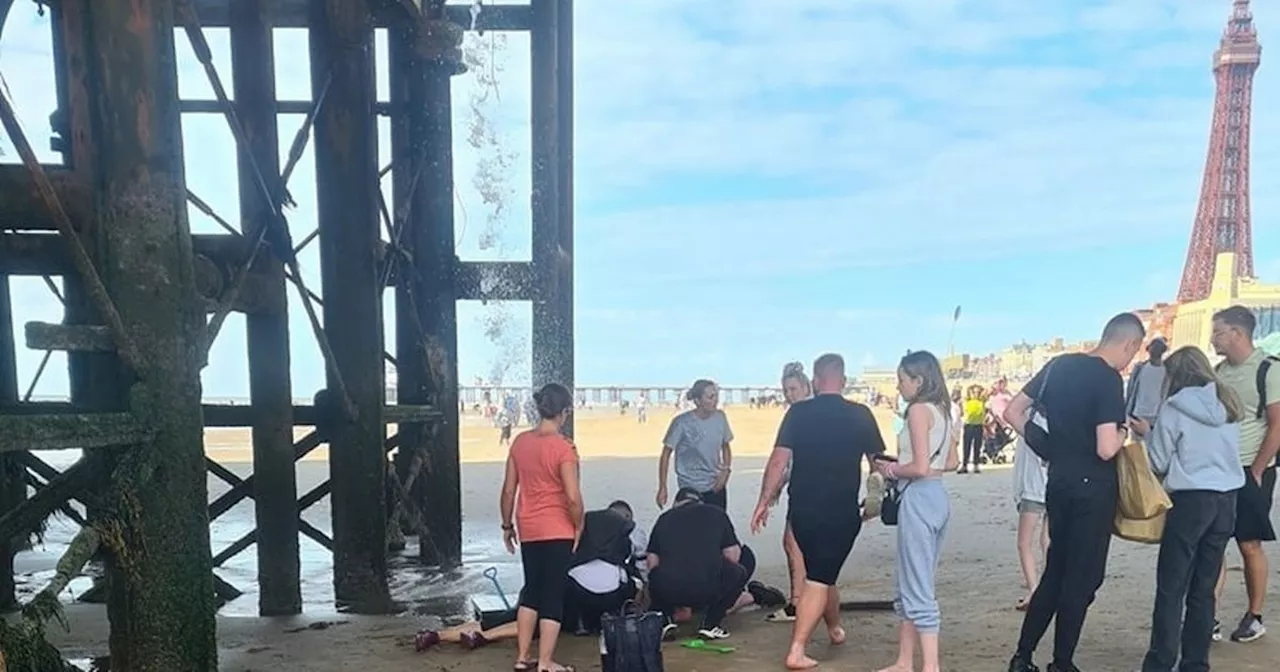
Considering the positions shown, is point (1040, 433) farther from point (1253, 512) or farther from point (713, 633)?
point (713, 633)

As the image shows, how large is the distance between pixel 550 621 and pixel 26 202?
3144 mm

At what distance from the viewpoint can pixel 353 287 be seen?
21.4 feet

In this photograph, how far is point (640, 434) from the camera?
30734mm

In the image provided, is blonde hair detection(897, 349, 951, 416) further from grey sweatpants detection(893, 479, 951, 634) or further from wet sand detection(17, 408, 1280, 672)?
wet sand detection(17, 408, 1280, 672)

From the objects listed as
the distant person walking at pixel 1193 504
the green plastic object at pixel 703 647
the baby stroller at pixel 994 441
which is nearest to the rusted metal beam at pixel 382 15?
the green plastic object at pixel 703 647

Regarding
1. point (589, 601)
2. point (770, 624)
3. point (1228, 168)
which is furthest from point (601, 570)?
point (1228, 168)

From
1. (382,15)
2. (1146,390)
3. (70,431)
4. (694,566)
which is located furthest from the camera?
(382,15)

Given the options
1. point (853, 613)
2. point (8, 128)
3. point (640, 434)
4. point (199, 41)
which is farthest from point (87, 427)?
point (640, 434)

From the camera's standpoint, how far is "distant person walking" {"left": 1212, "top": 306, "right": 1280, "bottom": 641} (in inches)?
190

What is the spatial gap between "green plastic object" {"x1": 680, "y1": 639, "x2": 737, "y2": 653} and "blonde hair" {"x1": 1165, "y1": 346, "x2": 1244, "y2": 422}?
8.53ft

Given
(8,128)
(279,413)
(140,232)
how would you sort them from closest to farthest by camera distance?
(8,128)
(140,232)
(279,413)

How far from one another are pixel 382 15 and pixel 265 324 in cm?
294

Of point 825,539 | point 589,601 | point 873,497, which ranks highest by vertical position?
point 873,497

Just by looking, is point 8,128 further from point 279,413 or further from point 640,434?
point 640,434
